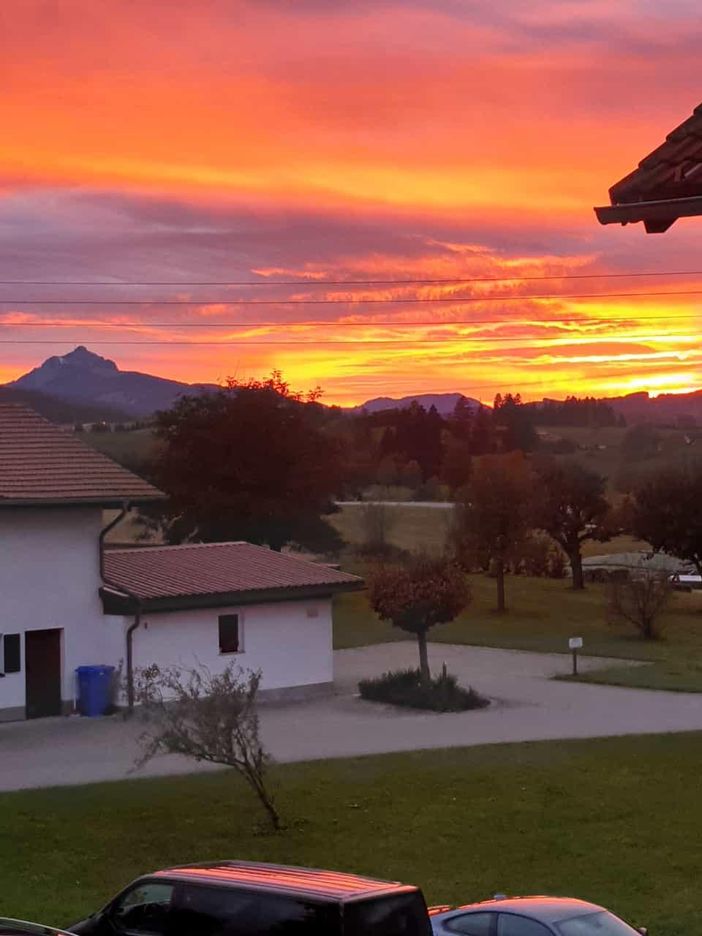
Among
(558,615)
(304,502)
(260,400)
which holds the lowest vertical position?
(558,615)

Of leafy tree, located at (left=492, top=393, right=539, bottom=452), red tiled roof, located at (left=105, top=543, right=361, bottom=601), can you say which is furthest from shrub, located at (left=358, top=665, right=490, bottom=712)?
leafy tree, located at (left=492, top=393, right=539, bottom=452)

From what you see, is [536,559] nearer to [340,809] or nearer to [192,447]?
[192,447]

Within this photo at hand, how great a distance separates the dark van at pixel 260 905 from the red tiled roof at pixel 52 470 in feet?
53.7

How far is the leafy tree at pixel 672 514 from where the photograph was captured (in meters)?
52.7

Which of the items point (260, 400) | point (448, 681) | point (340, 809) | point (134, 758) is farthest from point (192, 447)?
point (340, 809)

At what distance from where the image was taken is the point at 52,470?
27.7 meters

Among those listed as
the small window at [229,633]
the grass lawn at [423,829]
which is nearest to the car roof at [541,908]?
the grass lawn at [423,829]

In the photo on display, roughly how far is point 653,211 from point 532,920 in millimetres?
5612

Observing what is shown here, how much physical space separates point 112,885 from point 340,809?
4.21 m

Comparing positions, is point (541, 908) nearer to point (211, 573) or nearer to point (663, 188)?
point (663, 188)

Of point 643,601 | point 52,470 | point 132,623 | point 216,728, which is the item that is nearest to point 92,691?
point 132,623

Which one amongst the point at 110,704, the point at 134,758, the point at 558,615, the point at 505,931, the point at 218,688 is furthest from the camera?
the point at 558,615

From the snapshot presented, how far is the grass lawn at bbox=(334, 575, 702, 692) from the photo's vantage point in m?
34.2

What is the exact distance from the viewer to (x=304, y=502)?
2151 inches
